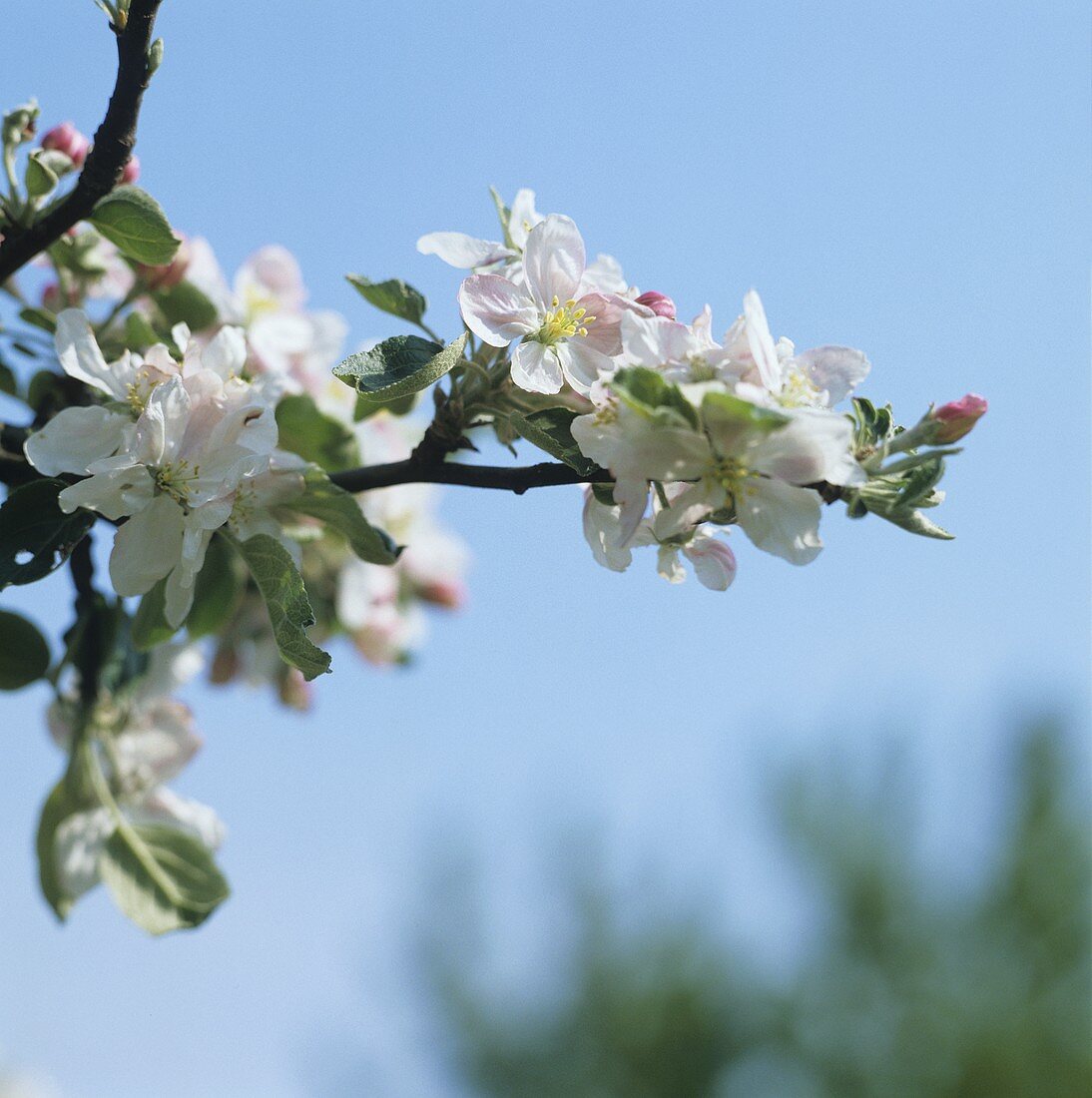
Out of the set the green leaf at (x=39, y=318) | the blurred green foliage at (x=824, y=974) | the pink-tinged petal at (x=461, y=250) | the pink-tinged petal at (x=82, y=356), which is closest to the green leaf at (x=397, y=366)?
the pink-tinged petal at (x=461, y=250)

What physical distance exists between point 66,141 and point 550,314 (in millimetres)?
589

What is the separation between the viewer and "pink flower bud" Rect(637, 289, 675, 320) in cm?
84

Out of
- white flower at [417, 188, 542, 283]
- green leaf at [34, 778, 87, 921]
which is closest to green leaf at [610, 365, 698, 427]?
white flower at [417, 188, 542, 283]

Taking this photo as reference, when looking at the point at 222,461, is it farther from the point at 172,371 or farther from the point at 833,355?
the point at 833,355

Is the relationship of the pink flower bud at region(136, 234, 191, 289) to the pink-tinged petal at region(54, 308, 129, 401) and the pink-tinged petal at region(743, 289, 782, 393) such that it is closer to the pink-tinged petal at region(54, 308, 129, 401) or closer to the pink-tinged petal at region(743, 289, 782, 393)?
the pink-tinged petal at region(54, 308, 129, 401)

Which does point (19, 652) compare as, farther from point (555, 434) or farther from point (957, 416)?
point (957, 416)

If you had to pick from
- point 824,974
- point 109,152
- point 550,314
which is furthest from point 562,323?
point 824,974

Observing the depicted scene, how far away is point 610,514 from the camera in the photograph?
0.85 meters

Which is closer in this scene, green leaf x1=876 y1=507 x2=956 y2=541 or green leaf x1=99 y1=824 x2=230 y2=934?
green leaf x1=876 y1=507 x2=956 y2=541

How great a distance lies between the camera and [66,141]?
120 centimetres

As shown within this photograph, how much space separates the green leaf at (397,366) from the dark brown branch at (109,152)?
23 cm

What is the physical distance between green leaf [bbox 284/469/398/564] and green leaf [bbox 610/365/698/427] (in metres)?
0.31

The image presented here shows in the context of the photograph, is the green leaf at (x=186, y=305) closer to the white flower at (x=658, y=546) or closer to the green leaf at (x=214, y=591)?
the green leaf at (x=214, y=591)

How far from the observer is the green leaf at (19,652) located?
3.99ft
